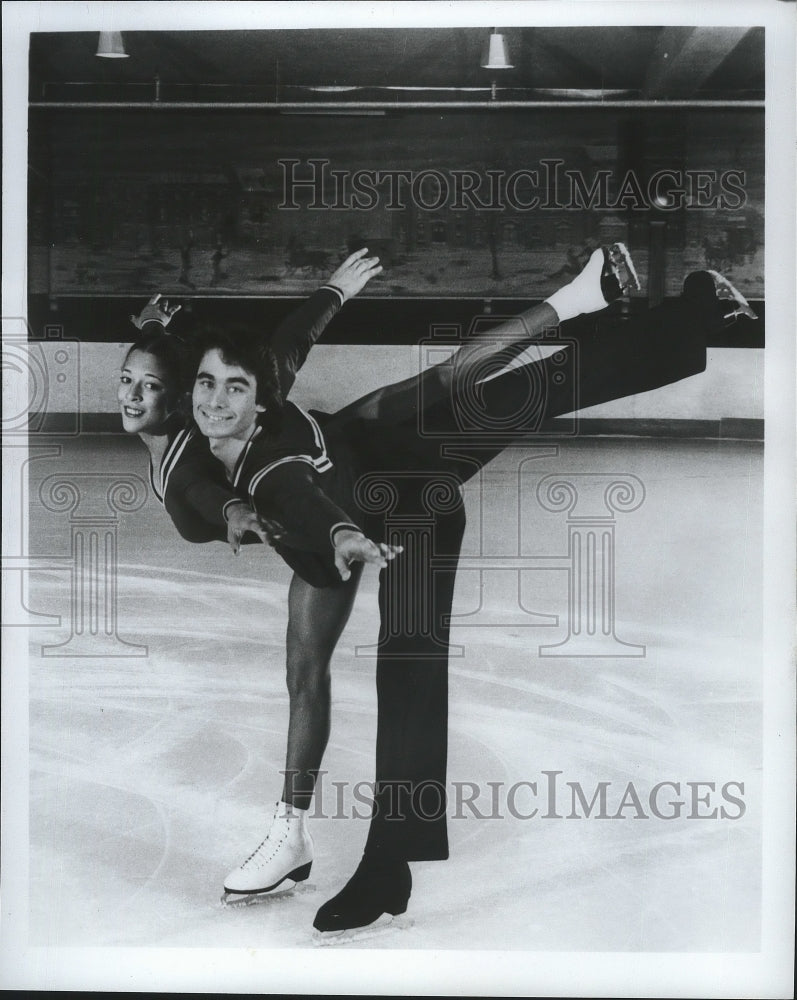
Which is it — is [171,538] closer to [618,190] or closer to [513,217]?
[513,217]

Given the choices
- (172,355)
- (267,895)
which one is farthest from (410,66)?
(267,895)

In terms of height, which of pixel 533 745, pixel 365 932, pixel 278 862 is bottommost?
pixel 365 932

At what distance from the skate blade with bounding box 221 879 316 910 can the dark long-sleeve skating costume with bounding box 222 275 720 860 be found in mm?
197

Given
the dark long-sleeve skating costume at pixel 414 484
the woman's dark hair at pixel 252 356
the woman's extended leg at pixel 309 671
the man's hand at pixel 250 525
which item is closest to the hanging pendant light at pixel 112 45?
the woman's dark hair at pixel 252 356

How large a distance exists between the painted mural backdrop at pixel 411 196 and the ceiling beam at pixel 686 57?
7cm

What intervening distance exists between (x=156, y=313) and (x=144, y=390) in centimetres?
20

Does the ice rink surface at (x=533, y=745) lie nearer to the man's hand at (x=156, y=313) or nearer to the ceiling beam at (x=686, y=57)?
the man's hand at (x=156, y=313)

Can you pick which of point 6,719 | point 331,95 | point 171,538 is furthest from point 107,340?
point 6,719

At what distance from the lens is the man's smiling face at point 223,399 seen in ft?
8.32

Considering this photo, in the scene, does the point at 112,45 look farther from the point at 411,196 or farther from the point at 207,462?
the point at 207,462

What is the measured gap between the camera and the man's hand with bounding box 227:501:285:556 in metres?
2.53

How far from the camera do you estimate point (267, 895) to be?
8.26 ft

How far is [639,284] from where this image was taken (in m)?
2.54

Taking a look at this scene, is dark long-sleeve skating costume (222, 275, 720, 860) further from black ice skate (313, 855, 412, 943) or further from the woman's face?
the woman's face
